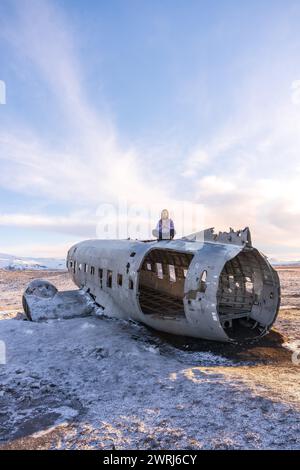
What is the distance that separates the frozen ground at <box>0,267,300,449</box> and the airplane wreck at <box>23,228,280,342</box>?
1020 mm

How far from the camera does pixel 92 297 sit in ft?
55.2

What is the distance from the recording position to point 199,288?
397 inches

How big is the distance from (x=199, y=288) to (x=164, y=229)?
16.0 feet

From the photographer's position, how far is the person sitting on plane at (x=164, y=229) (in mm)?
14242

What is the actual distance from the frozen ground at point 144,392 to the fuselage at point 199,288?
95 centimetres

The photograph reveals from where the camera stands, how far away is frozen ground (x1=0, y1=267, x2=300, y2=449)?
5.52 m
